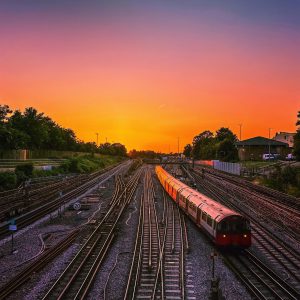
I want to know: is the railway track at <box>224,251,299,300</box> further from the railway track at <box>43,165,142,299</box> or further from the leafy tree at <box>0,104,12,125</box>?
the leafy tree at <box>0,104,12,125</box>

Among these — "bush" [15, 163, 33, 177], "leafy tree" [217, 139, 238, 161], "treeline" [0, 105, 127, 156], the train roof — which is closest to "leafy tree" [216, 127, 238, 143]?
"leafy tree" [217, 139, 238, 161]

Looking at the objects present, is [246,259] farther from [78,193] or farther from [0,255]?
[78,193]

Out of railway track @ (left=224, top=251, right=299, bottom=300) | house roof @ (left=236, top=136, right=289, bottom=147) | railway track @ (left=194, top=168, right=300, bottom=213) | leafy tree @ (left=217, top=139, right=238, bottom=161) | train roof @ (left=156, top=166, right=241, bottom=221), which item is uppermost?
house roof @ (left=236, top=136, right=289, bottom=147)

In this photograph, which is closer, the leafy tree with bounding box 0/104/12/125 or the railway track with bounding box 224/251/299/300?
the railway track with bounding box 224/251/299/300

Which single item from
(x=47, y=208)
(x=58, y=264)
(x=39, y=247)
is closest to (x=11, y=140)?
(x=47, y=208)

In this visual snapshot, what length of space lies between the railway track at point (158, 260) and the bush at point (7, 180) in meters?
20.3

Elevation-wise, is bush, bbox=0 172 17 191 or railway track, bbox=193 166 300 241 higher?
bush, bbox=0 172 17 191

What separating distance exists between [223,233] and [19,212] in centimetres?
2124

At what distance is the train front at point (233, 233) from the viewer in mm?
21094

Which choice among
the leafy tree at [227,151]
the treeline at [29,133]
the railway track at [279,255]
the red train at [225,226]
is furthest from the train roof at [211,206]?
the leafy tree at [227,151]

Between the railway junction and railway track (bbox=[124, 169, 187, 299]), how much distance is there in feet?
0.16

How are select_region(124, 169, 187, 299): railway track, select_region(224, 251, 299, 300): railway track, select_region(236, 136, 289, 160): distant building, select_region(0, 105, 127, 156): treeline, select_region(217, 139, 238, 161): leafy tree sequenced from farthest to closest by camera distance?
select_region(236, 136, 289, 160): distant building, select_region(217, 139, 238, 161): leafy tree, select_region(0, 105, 127, 156): treeline, select_region(124, 169, 187, 299): railway track, select_region(224, 251, 299, 300): railway track

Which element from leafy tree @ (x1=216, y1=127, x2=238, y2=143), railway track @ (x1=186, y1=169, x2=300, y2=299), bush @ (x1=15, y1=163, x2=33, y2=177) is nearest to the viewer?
railway track @ (x1=186, y1=169, x2=300, y2=299)

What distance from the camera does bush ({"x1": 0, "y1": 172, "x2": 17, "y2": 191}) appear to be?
44.2m
